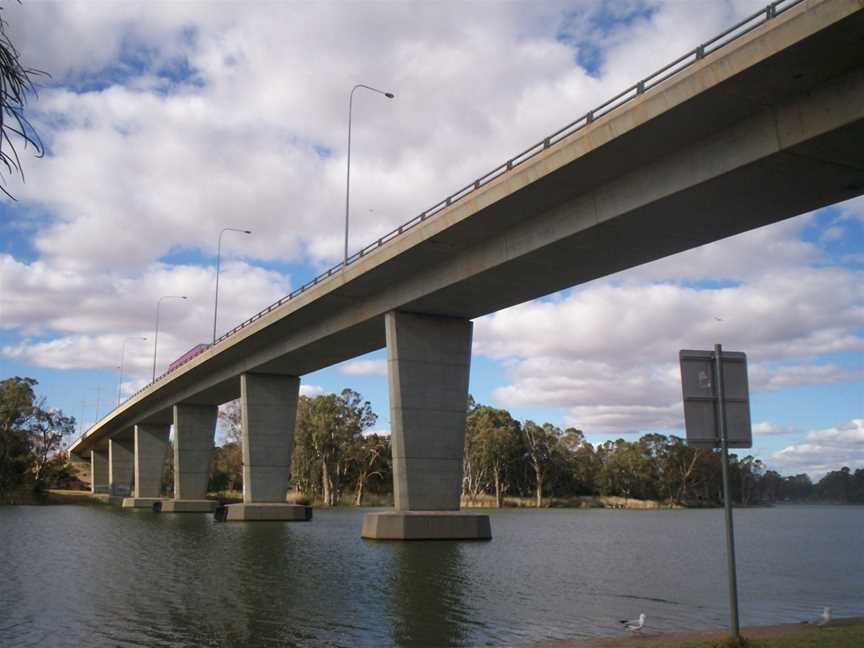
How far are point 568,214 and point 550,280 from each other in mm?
6538

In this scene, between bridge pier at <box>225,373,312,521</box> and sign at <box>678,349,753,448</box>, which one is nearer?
sign at <box>678,349,753,448</box>

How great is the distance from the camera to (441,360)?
39688mm

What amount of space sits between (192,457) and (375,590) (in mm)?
64554

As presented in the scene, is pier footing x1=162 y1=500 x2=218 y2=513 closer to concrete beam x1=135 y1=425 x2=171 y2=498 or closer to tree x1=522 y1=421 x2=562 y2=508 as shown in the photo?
concrete beam x1=135 y1=425 x2=171 y2=498

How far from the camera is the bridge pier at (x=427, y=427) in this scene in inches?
1480

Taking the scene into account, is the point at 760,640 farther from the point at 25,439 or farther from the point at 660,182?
the point at 25,439

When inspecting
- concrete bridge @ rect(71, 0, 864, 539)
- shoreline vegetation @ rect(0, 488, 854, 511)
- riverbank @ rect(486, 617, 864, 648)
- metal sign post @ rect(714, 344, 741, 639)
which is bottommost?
shoreline vegetation @ rect(0, 488, 854, 511)

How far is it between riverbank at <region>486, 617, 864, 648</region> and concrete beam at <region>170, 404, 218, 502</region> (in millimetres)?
72910

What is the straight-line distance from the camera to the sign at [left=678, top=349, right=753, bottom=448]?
9945 mm

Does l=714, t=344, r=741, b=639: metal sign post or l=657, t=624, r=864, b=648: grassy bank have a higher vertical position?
l=714, t=344, r=741, b=639: metal sign post

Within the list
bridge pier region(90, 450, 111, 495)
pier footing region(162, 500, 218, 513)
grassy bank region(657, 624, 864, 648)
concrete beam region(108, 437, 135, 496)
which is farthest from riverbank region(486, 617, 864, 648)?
bridge pier region(90, 450, 111, 495)

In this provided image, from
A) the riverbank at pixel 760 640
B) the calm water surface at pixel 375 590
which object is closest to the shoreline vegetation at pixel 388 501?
the calm water surface at pixel 375 590

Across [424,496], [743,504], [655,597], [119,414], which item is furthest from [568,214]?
[743,504]

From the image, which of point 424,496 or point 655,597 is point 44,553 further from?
point 655,597
